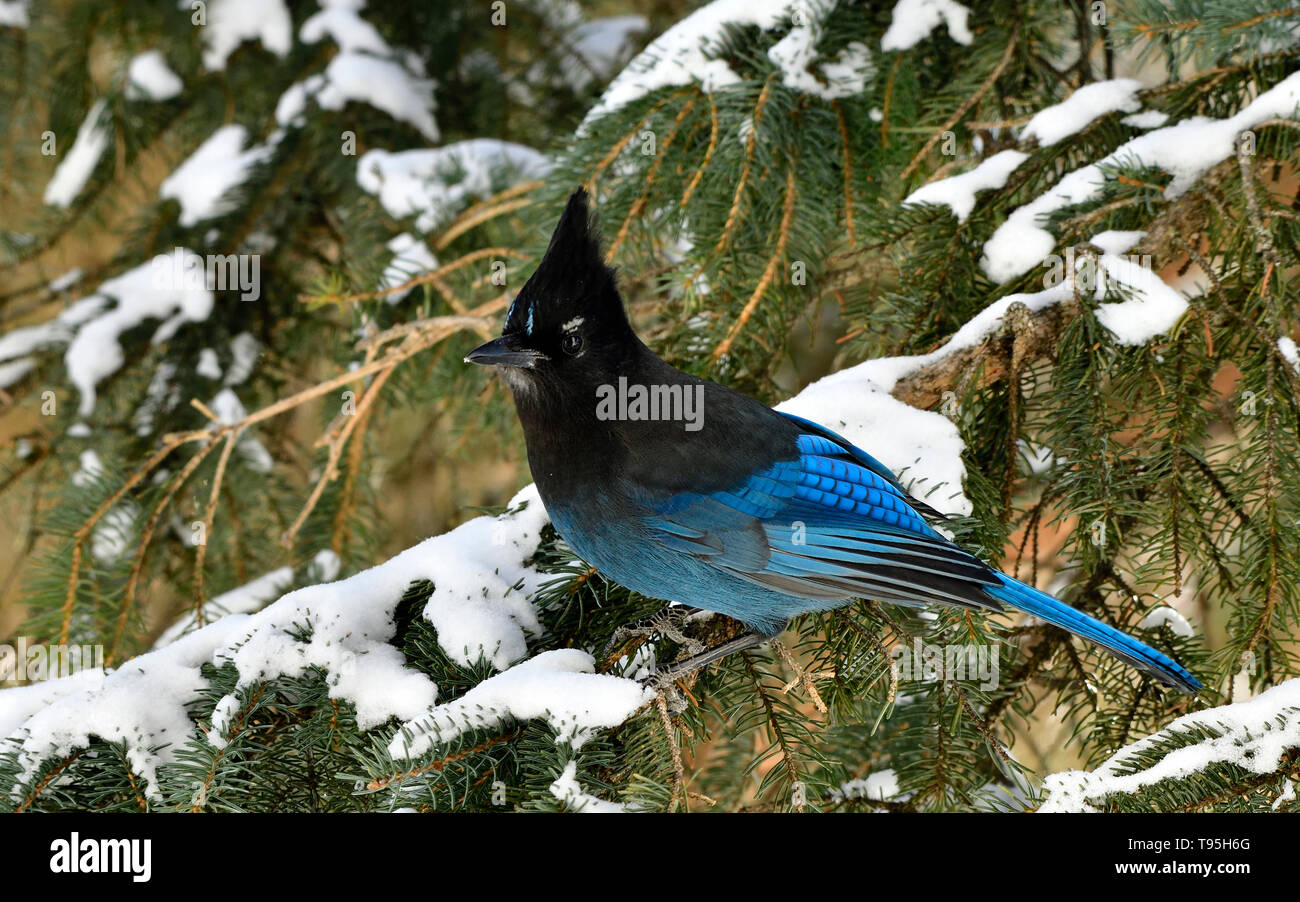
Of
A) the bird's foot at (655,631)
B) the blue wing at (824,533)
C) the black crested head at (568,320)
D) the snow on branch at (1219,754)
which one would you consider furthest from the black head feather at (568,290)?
the snow on branch at (1219,754)

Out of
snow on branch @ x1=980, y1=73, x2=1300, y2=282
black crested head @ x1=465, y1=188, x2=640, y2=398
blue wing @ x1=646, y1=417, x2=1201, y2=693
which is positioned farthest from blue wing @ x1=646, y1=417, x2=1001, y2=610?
snow on branch @ x1=980, y1=73, x2=1300, y2=282

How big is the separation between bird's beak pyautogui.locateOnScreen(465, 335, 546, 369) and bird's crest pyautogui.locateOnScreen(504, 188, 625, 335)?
31 millimetres

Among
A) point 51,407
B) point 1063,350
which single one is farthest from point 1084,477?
point 51,407

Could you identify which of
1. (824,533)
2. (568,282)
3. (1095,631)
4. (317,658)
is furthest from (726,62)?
(317,658)

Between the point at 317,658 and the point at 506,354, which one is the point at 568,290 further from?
the point at 317,658

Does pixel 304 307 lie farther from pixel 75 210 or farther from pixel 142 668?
pixel 142 668

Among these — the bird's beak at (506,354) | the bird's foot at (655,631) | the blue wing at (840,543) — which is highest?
the bird's beak at (506,354)

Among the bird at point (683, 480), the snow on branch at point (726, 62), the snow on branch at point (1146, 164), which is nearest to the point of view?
the bird at point (683, 480)

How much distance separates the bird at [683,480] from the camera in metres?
1.76

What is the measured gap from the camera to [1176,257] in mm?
2133

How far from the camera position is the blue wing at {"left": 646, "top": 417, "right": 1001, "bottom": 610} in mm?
1688

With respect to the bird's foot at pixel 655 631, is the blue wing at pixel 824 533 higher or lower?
higher

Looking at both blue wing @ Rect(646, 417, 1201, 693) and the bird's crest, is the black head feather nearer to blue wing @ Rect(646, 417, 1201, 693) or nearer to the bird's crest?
the bird's crest

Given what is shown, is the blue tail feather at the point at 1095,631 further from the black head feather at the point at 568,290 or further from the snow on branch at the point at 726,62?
the snow on branch at the point at 726,62
